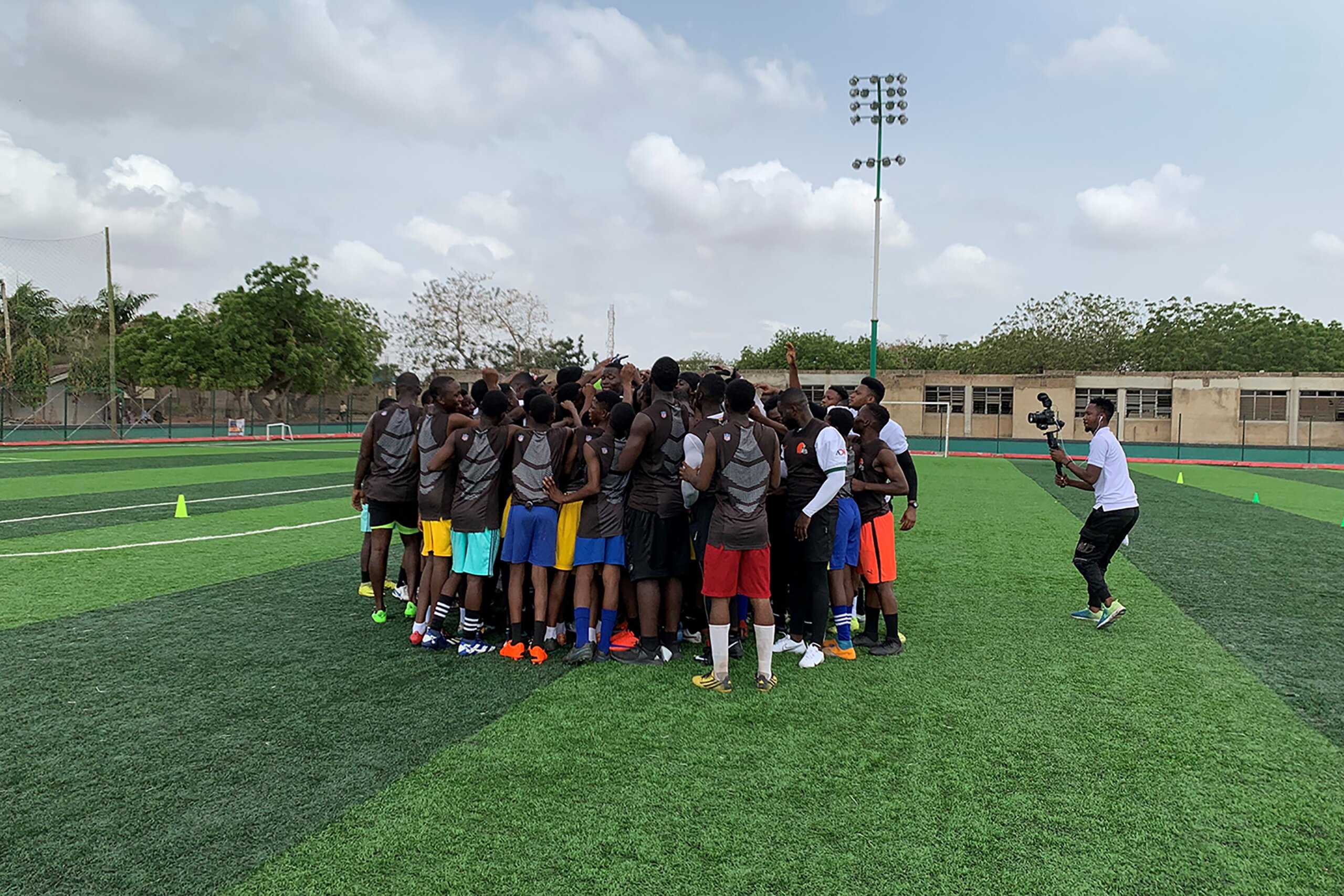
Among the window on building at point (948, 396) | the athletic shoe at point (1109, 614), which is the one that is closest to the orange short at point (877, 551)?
the athletic shoe at point (1109, 614)

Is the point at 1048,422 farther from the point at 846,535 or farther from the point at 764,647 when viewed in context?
the point at 764,647

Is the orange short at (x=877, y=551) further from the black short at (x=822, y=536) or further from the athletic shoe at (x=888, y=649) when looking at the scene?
the athletic shoe at (x=888, y=649)

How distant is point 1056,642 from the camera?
20.4ft

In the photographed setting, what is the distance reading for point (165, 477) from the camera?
18.0 m

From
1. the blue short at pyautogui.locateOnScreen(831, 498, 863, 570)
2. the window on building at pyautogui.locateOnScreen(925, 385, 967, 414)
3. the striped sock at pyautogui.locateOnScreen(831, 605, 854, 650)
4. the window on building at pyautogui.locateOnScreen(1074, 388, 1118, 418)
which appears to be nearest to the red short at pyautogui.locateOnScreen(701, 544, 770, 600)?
the blue short at pyautogui.locateOnScreen(831, 498, 863, 570)

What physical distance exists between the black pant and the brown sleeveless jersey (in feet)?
10.5

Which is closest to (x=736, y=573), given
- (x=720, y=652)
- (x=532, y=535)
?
(x=720, y=652)

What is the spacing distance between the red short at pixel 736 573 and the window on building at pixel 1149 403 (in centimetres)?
4477

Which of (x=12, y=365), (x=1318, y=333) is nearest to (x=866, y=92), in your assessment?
(x=12, y=365)

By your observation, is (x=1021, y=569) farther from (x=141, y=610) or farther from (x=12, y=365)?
(x=12, y=365)

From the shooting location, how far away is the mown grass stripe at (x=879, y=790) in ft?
10.0

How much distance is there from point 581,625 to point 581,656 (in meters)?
0.22

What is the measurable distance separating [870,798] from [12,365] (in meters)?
45.6

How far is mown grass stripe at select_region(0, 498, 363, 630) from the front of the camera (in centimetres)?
707
